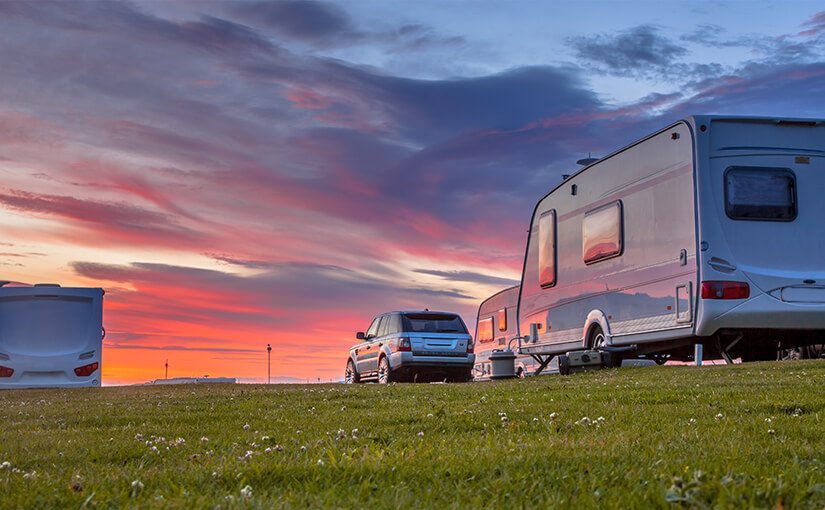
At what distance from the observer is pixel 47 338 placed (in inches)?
914

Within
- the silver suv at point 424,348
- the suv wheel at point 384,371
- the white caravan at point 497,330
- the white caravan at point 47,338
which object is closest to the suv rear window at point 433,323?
the silver suv at point 424,348

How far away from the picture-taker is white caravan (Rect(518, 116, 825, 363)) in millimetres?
14211

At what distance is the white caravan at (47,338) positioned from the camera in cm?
2291

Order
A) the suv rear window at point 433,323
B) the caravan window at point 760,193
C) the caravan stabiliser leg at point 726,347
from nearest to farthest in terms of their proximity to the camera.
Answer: the caravan window at point 760,193 → the caravan stabiliser leg at point 726,347 → the suv rear window at point 433,323

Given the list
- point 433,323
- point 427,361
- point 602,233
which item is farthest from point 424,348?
point 602,233

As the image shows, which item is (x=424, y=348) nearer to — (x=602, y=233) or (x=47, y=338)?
(x=602, y=233)

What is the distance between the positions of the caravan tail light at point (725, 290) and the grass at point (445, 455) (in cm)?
409

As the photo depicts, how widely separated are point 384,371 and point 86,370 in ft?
31.2

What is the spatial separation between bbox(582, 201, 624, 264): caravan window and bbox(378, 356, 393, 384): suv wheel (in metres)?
6.66

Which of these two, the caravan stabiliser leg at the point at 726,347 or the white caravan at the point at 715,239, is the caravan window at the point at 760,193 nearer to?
the white caravan at the point at 715,239

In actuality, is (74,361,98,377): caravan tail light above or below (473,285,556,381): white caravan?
below

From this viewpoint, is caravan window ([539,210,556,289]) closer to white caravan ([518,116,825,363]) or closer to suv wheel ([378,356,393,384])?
white caravan ([518,116,825,363])

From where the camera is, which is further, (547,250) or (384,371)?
(384,371)

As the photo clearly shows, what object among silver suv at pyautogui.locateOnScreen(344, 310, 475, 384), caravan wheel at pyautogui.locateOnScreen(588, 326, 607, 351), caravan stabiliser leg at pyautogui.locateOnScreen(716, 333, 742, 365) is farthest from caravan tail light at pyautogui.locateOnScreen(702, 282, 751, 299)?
silver suv at pyautogui.locateOnScreen(344, 310, 475, 384)
